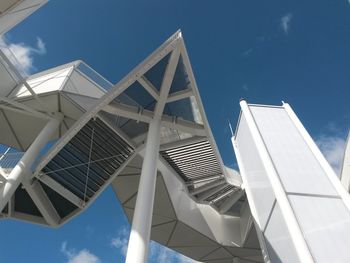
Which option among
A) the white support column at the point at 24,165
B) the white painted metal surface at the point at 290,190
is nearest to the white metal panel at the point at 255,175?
the white painted metal surface at the point at 290,190

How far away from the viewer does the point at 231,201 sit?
19.9 metres

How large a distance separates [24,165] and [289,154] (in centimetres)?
1009

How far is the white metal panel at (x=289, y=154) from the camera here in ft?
28.5

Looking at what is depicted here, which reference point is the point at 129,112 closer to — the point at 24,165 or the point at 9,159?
the point at 24,165

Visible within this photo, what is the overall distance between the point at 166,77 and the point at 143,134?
3232 millimetres

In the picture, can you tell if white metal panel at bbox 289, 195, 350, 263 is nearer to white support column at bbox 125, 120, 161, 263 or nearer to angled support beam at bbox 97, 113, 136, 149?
white support column at bbox 125, 120, 161, 263

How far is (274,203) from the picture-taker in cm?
889

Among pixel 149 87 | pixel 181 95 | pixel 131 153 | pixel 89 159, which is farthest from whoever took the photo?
pixel 89 159

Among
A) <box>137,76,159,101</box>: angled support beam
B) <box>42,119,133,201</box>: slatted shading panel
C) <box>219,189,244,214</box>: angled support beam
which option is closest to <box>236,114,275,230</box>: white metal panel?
<box>137,76,159,101</box>: angled support beam

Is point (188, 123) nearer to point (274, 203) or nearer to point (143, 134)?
point (143, 134)

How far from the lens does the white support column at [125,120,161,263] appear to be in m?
7.35

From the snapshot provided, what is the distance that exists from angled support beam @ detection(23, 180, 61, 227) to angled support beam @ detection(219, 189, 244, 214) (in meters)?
9.79

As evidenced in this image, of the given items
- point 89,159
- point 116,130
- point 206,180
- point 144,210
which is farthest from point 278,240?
point 89,159

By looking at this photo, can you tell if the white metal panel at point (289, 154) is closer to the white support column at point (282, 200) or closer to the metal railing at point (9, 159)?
the white support column at point (282, 200)
